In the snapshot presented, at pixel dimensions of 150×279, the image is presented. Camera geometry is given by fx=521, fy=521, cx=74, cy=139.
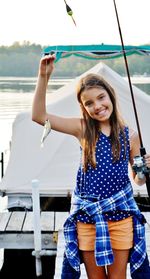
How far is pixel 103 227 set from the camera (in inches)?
119

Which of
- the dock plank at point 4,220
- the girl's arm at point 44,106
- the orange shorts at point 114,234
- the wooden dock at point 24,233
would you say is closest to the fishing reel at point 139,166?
the orange shorts at point 114,234

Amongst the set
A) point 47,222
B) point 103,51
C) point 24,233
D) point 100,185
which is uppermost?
point 103,51

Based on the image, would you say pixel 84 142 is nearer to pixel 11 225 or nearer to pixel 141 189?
pixel 11 225

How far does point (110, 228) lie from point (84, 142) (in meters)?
0.53

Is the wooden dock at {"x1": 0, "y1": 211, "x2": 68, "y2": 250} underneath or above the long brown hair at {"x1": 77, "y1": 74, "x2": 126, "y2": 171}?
underneath

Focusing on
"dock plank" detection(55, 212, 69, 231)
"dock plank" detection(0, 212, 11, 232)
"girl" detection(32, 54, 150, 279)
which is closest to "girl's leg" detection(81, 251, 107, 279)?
"girl" detection(32, 54, 150, 279)

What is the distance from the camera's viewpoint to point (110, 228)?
3096mm

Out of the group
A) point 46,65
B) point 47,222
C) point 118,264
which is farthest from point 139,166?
point 47,222

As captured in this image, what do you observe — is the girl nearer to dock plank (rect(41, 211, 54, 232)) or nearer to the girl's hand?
the girl's hand

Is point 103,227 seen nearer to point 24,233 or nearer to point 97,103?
point 97,103

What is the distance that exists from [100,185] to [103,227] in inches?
9.6

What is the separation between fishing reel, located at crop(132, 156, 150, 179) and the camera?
3.07 metres

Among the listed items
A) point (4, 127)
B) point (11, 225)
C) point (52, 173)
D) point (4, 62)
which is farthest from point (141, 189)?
point (4, 62)

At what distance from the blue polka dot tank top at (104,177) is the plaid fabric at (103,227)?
32mm
